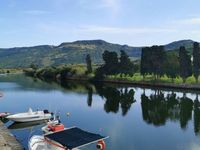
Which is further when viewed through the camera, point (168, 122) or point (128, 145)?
point (168, 122)

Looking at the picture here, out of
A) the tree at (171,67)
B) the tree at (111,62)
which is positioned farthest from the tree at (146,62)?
the tree at (111,62)

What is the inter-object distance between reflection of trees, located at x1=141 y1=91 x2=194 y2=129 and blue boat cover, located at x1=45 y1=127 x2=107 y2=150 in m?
31.9

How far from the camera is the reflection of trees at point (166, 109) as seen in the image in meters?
74.5

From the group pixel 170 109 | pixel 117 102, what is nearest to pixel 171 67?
pixel 117 102

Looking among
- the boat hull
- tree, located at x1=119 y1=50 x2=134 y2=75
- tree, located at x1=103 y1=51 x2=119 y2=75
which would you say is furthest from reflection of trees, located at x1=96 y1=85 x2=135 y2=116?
tree, located at x1=103 y1=51 x2=119 y2=75

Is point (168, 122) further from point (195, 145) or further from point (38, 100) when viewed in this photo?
point (38, 100)

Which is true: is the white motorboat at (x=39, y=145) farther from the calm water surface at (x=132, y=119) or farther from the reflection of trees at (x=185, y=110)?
the reflection of trees at (x=185, y=110)

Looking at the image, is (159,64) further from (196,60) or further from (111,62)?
(111,62)

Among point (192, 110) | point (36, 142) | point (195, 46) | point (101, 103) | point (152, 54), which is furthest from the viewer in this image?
point (152, 54)

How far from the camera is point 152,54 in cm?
15525

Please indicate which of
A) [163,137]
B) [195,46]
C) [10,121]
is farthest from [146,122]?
[195,46]

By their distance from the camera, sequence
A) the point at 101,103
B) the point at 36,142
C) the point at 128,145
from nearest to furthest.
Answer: the point at 36,142
the point at 128,145
the point at 101,103

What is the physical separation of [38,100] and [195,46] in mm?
70492

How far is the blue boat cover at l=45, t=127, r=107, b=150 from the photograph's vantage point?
1468 inches
